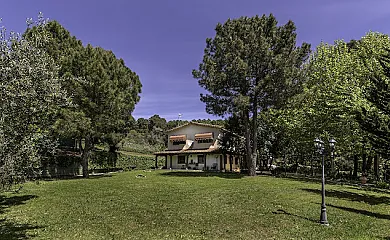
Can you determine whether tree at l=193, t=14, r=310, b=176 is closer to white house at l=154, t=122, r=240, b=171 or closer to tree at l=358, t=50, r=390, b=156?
tree at l=358, t=50, r=390, b=156

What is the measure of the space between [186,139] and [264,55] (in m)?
23.5

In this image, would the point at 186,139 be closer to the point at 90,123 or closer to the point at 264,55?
the point at 90,123

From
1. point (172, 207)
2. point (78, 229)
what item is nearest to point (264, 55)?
point (172, 207)

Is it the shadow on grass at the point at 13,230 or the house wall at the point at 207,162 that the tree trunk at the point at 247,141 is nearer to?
the house wall at the point at 207,162

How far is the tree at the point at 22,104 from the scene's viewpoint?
26.2 feet

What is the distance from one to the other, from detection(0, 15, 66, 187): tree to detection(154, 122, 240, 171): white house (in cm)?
3402

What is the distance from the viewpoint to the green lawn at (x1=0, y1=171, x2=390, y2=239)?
420 inches

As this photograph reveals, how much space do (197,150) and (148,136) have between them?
86.6ft

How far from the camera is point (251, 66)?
27922 millimetres

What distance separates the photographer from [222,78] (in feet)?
89.8

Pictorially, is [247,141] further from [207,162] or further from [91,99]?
[91,99]

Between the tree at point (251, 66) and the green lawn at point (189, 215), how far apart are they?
11154 millimetres

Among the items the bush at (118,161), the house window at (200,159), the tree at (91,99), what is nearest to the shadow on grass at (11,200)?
the tree at (91,99)

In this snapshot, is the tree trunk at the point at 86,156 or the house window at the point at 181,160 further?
the house window at the point at 181,160
